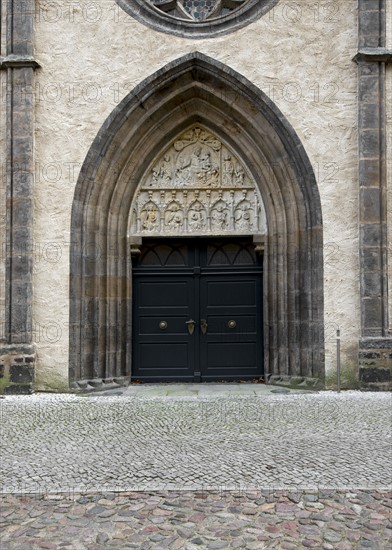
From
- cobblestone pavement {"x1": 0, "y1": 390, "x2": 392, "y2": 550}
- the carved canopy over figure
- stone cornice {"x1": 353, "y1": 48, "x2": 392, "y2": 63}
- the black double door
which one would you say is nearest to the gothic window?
the carved canopy over figure

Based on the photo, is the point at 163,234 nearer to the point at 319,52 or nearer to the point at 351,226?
the point at 351,226

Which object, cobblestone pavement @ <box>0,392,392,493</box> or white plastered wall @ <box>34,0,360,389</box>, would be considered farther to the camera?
white plastered wall @ <box>34,0,360,389</box>

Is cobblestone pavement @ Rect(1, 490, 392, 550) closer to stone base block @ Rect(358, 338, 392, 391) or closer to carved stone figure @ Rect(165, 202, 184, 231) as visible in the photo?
stone base block @ Rect(358, 338, 392, 391)

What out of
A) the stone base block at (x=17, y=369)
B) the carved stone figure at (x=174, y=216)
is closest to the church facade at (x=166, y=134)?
the stone base block at (x=17, y=369)

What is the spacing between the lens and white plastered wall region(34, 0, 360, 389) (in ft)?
26.3

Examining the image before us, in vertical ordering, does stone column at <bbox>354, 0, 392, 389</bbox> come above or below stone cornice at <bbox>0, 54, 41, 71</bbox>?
below

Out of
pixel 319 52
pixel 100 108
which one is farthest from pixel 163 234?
pixel 319 52

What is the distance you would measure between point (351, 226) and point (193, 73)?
Result: 327 cm

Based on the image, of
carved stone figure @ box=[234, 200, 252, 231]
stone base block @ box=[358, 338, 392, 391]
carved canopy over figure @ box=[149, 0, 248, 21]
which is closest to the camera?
stone base block @ box=[358, 338, 392, 391]

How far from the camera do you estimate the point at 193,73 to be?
8359mm

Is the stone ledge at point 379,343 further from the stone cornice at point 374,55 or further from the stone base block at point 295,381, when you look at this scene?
the stone cornice at point 374,55

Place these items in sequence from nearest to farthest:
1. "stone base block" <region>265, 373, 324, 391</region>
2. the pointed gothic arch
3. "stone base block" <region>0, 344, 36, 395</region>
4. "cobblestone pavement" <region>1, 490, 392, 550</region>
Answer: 1. "cobblestone pavement" <region>1, 490, 392, 550</region>
2. "stone base block" <region>0, 344, 36, 395</region>
3. "stone base block" <region>265, 373, 324, 391</region>
4. the pointed gothic arch

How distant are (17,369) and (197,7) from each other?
6.22 meters

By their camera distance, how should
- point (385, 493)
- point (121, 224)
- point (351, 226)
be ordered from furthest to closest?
point (121, 224)
point (351, 226)
point (385, 493)
